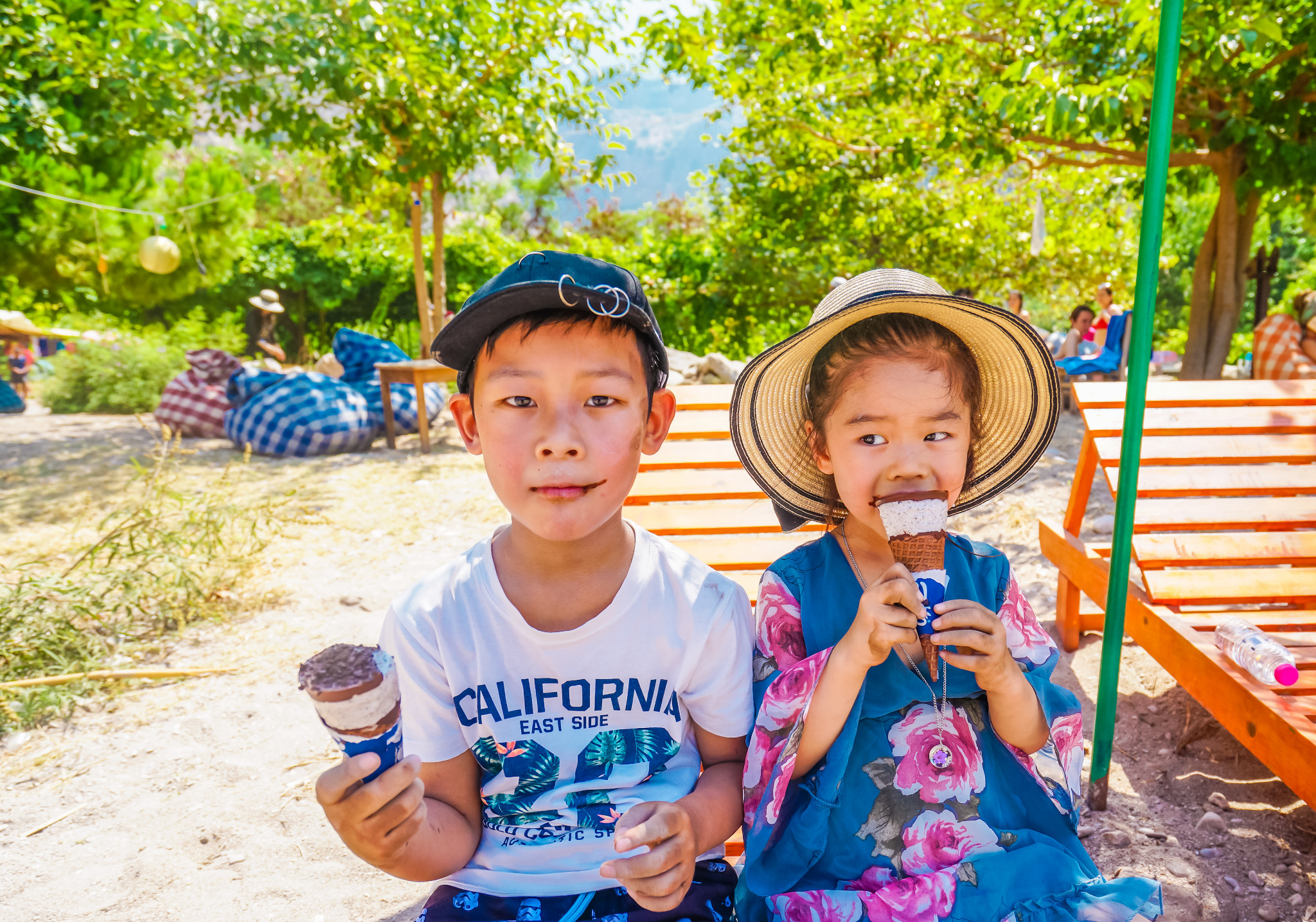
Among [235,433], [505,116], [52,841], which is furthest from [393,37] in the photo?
[52,841]

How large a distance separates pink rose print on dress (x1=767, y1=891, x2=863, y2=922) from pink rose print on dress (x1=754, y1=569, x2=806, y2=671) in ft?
1.35

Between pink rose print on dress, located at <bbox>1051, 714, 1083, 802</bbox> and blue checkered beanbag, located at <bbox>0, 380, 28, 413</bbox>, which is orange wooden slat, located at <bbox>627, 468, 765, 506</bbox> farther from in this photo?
blue checkered beanbag, located at <bbox>0, 380, 28, 413</bbox>

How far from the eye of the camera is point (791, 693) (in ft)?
4.84

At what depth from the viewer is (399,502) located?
6.18m

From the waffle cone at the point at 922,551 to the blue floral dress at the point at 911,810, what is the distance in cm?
24

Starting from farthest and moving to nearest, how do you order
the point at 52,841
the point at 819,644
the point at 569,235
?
the point at 569,235, the point at 52,841, the point at 819,644

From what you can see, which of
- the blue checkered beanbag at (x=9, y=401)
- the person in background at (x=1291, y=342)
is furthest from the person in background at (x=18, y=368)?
the person in background at (x=1291, y=342)

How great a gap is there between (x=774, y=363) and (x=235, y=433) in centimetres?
793

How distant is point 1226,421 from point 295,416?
297 inches

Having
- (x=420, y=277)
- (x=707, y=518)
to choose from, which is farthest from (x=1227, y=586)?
(x=420, y=277)

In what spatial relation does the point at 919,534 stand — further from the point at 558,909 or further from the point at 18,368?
the point at 18,368

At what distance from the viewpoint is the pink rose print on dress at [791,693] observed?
4.76 ft

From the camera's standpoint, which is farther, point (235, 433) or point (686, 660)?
point (235, 433)

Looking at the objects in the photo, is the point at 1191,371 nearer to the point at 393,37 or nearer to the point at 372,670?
the point at 393,37
